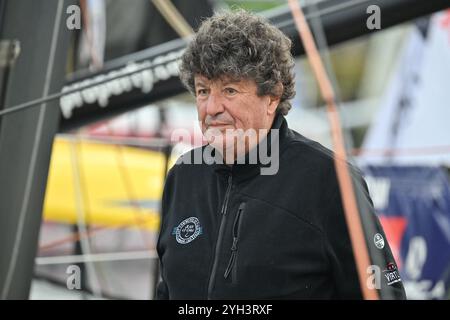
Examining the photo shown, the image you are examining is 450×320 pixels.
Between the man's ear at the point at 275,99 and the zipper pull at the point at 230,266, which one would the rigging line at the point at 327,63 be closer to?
the man's ear at the point at 275,99

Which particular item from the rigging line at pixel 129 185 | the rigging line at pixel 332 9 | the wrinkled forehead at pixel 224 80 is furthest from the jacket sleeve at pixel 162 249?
the rigging line at pixel 129 185

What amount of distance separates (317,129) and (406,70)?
171 centimetres

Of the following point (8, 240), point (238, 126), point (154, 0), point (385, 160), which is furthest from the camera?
point (385, 160)

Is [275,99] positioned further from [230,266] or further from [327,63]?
[230,266]

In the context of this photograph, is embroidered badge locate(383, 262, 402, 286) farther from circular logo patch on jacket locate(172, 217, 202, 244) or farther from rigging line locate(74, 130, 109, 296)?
rigging line locate(74, 130, 109, 296)

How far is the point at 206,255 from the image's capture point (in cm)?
171

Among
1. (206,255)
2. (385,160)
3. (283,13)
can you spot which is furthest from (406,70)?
(206,255)

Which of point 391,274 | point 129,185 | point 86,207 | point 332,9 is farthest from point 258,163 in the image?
point 86,207

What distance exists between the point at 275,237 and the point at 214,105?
0.87ft

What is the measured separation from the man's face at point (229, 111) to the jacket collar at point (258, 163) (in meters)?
0.02

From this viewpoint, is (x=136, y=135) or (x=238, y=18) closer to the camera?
(x=238, y=18)
